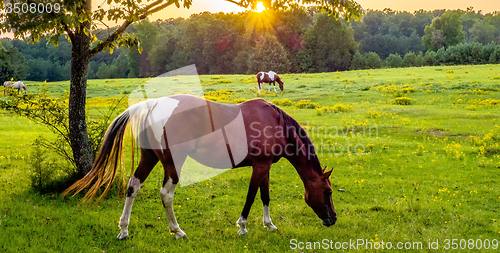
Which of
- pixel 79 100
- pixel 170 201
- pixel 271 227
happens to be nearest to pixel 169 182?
pixel 170 201

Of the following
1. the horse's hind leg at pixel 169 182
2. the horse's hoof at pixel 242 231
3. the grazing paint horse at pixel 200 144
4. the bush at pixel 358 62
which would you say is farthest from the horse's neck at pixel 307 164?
the bush at pixel 358 62

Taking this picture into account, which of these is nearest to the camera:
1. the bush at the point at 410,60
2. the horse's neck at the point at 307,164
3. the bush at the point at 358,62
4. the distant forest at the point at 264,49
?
the horse's neck at the point at 307,164

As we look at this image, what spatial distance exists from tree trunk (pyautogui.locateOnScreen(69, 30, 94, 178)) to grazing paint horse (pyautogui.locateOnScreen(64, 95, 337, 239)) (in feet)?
7.10

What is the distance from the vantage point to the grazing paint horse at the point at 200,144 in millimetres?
5789

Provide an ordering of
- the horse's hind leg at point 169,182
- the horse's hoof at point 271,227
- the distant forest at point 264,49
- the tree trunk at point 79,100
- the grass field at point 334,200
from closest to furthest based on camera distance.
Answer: the horse's hind leg at point 169,182 → the grass field at point 334,200 → the horse's hoof at point 271,227 → the tree trunk at point 79,100 → the distant forest at point 264,49

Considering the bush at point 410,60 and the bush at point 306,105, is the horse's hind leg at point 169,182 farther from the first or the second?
the bush at point 410,60

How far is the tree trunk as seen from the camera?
301 inches

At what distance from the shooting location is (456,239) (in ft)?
20.6

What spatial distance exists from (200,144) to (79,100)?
141 inches

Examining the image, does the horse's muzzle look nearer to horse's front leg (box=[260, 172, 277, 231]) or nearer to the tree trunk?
horse's front leg (box=[260, 172, 277, 231])

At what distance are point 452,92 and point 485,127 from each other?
12.1 metres

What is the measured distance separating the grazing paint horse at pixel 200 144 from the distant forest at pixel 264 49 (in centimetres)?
5706

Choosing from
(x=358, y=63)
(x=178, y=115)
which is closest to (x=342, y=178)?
(x=178, y=115)

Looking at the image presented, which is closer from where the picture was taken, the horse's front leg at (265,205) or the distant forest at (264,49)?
the horse's front leg at (265,205)
